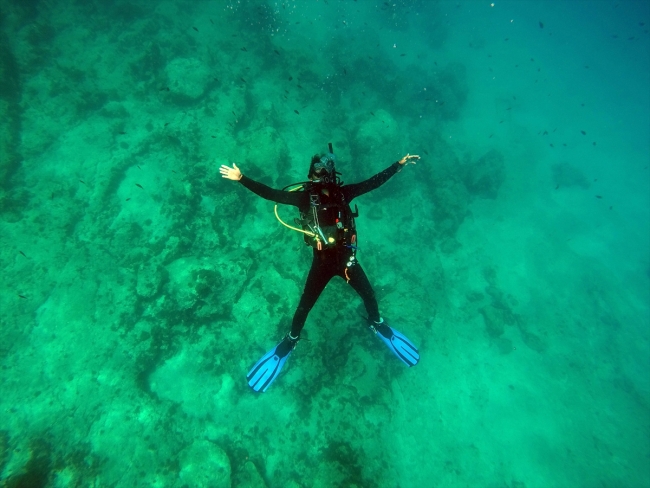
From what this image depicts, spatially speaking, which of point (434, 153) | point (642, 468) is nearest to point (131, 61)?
point (434, 153)

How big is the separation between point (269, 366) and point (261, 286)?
2.22 metres

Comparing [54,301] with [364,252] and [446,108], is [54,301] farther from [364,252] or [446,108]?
[446,108]

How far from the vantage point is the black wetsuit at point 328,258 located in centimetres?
530

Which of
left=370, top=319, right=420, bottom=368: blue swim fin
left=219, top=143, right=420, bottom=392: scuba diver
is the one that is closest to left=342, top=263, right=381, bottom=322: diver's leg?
left=219, top=143, right=420, bottom=392: scuba diver

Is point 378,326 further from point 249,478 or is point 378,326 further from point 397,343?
point 249,478

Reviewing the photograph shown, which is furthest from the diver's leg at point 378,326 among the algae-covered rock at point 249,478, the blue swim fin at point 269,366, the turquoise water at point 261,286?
the algae-covered rock at point 249,478

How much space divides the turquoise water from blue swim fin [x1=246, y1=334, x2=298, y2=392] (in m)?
0.69

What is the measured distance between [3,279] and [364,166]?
1230cm

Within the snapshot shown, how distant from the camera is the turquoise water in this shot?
690 cm

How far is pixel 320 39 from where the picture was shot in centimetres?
2031

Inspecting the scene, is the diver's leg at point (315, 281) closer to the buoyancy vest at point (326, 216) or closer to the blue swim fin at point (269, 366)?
the buoyancy vest at point (326, 216)

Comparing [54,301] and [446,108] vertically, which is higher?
[446,108]

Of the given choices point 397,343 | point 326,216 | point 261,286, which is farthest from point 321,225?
point 397,343

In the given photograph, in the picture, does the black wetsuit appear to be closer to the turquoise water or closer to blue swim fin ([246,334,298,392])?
blue swim fin ([246,334,298,392])
